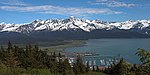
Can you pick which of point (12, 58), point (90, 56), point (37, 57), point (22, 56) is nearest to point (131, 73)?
point (12, 58)

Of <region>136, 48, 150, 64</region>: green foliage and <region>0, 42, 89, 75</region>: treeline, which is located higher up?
A: <region>136, 48, 150, 64</region>: green foliage

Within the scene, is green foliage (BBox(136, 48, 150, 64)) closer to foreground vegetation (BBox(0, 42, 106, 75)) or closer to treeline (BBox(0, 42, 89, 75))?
foreground vegetation (BBox(0, 42, 106, 75))

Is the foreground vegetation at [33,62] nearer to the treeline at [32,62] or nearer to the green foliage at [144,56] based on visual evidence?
the treeline at [32,62]

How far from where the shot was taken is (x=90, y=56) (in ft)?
374

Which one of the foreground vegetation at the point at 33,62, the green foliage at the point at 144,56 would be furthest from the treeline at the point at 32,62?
the green foliage at the point at 144,56

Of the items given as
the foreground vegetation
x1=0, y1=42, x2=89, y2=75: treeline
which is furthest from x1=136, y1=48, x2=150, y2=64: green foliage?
x1=0, y1=42, x2=89, y2=75: treeline

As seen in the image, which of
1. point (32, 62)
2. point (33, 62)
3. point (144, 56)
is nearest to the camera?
point (144, 56)

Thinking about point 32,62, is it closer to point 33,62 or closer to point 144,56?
point 33,62

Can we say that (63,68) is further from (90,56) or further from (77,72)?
(90,56)

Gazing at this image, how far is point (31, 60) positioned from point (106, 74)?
14.2m

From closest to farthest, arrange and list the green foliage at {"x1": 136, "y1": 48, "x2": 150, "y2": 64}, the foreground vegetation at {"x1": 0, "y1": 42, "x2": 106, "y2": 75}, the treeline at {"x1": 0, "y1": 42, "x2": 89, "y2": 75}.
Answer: the green foliage at {"x1": 136, "y1": 48, "x2": 150, "y2": 64} < the foreground vegetation at {"x1": 0, "y1": 42, "x2": 106, "y2": 75} < the treeline at {"x1": 0, "y1": 42, "x2": 89, "y2": 75}

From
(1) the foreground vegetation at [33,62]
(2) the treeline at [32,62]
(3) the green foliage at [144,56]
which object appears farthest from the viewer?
(2) the treeline at [32,62]

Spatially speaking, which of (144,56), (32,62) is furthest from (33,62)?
(144,56)

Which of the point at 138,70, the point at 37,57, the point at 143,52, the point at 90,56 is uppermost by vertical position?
the point at 143,52
